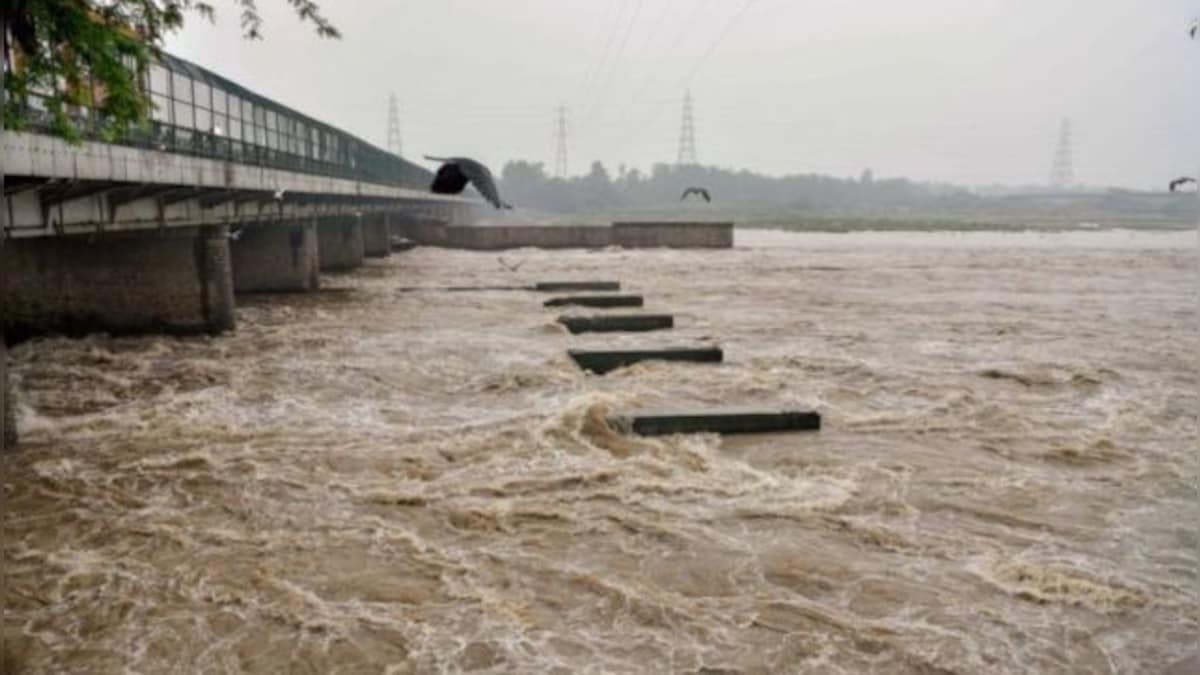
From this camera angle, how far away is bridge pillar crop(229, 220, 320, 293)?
38.8 m

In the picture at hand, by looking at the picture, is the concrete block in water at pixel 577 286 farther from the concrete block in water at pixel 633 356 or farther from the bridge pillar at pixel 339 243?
the bridge pillar at pixel 339 243

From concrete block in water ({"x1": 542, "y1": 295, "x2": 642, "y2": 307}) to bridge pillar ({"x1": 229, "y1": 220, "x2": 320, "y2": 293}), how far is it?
11792 millimetres

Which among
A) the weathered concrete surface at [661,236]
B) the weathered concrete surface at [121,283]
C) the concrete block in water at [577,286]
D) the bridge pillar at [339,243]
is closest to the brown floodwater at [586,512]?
the weathered concrete surface at [121,283]

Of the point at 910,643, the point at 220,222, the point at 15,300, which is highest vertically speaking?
the point at 220,222

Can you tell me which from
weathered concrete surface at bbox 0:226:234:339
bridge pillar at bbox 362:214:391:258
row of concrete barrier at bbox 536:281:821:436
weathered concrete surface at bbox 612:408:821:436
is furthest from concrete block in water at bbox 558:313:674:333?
bridge pillar at bbox 362:214:391:258

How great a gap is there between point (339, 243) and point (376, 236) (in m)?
9.67

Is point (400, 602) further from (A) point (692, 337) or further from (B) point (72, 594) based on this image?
(A) point (692, 337)

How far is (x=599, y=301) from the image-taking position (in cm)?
3378

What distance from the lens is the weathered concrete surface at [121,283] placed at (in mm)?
25016

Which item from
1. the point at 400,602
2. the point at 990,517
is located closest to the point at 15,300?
the point at 400,602

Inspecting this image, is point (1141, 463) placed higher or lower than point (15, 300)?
lower

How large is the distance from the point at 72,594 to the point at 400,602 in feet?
10.5

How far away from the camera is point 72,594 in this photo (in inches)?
362

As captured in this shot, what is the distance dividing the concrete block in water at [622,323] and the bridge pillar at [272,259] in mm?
15900
